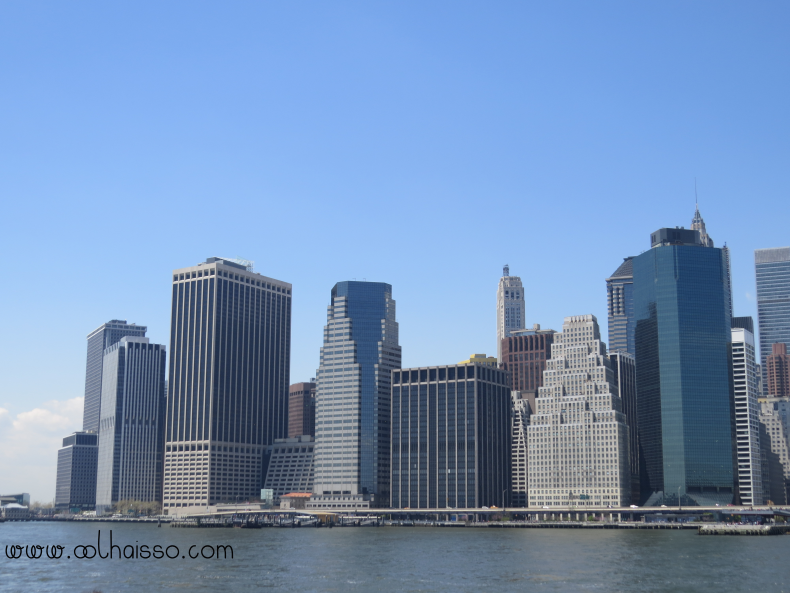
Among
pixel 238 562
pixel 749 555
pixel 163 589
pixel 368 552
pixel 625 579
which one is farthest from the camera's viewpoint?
pixel 368 552

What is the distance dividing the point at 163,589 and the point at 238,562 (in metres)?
40.3

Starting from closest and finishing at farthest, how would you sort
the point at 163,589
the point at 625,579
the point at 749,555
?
the point at 163,589, the point at 625,579, the point at 749,555

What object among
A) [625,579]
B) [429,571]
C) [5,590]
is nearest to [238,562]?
[429,571]

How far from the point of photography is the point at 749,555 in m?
184

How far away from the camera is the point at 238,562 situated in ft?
560

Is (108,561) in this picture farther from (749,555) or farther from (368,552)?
(749,555)

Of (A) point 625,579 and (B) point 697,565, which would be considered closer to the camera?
(A) point 625,579

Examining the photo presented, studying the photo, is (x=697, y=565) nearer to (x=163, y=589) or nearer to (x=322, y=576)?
(x=322, y=576)

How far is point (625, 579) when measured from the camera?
142 meters

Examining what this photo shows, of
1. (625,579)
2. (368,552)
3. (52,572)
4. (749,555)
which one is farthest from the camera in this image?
(368,552)

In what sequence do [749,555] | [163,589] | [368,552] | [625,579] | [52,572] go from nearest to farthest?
1. [163,589]
2. [625,579]
3. [52,572]
4. [749,555]
5. [368,552]

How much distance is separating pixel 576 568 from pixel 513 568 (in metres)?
9.76

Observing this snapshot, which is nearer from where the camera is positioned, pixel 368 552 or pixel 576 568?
pixel 576 568

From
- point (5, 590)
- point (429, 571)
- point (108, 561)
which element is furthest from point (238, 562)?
point (5, 590)
